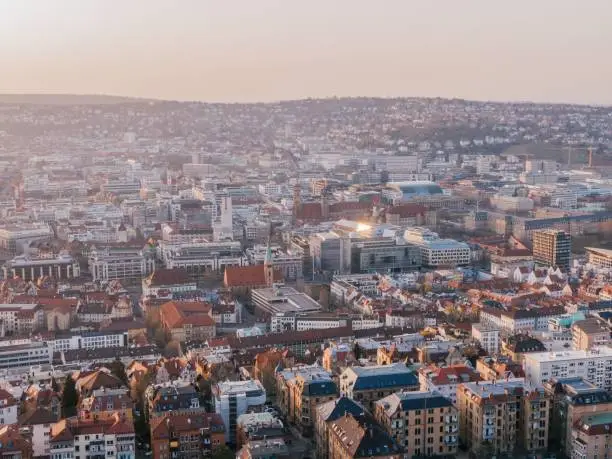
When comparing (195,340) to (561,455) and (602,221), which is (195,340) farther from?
(602,221)

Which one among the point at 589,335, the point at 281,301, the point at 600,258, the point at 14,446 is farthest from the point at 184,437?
the point at 600,258

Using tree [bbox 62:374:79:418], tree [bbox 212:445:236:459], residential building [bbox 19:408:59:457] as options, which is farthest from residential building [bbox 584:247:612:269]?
residential building [bbox 19:408:59:457]

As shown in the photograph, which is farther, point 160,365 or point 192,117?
point 192,117

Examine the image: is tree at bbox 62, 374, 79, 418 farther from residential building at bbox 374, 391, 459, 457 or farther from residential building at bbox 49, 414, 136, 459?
residential building at bbox 374, 391, 459, 457

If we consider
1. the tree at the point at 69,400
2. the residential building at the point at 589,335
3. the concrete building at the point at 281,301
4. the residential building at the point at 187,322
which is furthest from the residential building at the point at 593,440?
the concrete building at the point at 281,301

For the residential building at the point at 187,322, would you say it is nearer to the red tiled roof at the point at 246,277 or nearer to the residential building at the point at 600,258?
the red tiled roof at the point at 246,277

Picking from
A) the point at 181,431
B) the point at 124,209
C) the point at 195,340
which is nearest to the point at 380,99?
the point at 124,209

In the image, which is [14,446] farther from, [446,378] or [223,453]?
[446,378]
